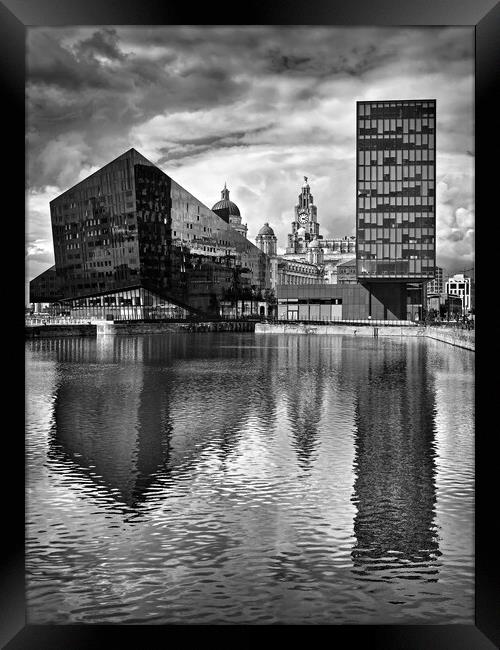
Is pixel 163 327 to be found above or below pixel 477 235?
below

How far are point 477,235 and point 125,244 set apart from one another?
90233 millimetres

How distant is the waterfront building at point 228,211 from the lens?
586 feet

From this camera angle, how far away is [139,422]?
64.6ft

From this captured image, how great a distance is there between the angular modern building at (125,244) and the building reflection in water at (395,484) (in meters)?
71.6

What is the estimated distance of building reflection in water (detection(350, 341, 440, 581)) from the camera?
9438mm

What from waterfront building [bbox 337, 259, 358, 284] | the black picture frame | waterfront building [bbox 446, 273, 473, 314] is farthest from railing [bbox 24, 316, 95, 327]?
waterfront building [bbox 446, 273, 473, 314]

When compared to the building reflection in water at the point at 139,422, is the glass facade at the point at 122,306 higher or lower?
higher

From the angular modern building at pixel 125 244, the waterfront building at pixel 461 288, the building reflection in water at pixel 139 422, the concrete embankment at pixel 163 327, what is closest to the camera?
the building reflection in water at pixel 139 422

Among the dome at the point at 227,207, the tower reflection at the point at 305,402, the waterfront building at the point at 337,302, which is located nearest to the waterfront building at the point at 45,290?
the waterfront building at the point at 337,302

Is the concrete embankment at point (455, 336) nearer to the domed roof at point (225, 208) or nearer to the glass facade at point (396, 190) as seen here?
→ the glass facade at point (396, 190)

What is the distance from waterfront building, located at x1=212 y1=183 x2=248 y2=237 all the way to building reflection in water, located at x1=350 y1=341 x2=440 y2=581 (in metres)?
154

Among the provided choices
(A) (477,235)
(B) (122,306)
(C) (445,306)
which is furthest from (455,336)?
(C) (445,306)

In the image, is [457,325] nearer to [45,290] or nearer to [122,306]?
[122,306]
